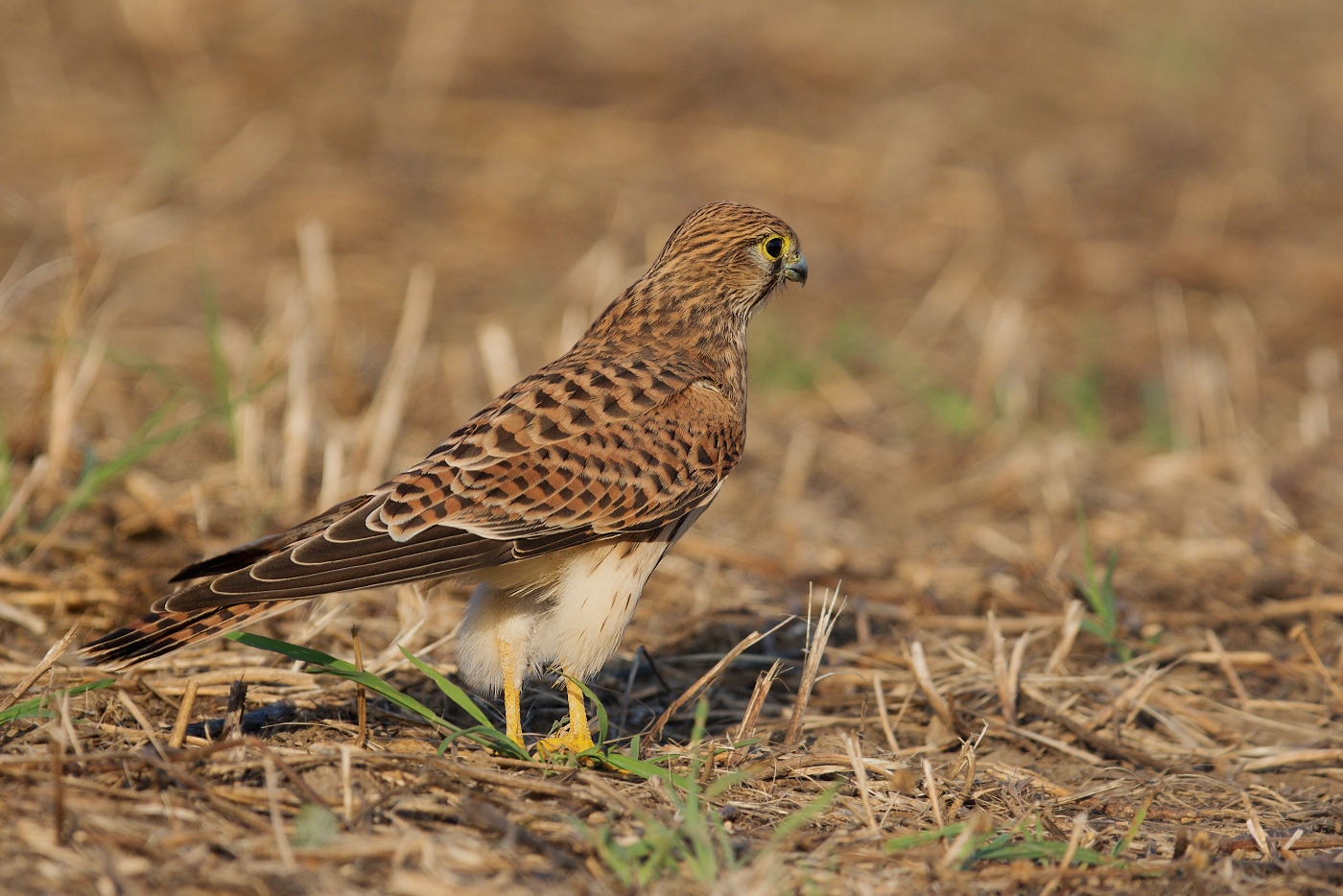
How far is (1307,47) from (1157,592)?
968cm

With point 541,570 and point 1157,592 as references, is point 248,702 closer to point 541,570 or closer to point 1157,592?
point 541,570

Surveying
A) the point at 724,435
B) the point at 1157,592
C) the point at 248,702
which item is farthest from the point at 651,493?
the point at 1157,592

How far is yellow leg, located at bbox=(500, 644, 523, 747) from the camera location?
3.69 metres

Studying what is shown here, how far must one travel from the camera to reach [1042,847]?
2.99 m

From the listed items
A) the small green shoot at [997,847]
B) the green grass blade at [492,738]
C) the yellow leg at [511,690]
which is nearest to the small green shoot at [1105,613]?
the small green shoot at [997,847]

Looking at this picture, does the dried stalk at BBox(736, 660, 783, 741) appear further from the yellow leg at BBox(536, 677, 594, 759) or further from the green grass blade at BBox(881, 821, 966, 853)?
the green grass blade at BBox(881, 821, 966, 853)

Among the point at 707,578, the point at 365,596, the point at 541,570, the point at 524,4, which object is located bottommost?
the point at 707,578

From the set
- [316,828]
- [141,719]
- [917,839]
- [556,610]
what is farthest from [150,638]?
[917,839]

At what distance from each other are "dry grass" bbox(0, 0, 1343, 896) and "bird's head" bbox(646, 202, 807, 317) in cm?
121

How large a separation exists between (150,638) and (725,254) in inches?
85.6

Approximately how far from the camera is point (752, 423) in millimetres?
7004

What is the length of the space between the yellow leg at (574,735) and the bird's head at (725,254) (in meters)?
1.40

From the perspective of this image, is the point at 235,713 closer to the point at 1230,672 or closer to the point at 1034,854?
the point at 1034,854

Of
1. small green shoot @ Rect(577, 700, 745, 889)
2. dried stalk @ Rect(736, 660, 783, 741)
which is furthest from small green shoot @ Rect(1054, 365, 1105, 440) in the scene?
small green shoot @ Rect(577, 700, 745, 889)
